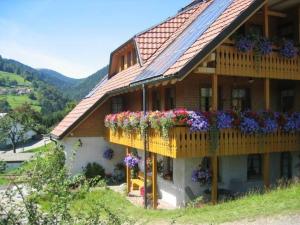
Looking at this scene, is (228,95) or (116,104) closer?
(228,95)

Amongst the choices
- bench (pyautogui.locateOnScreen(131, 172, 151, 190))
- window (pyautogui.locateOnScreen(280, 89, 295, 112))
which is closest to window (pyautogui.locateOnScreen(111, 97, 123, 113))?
bench (pyautogui.locateOnScreen(131, 172, 151, 190))

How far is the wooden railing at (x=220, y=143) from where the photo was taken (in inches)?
526

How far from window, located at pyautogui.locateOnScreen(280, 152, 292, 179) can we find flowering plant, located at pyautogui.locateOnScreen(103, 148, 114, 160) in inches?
384

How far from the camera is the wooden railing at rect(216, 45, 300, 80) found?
1431 centimetres

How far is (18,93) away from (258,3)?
13851 cm

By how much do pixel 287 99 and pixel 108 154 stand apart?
1044cm

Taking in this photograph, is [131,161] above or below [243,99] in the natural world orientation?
below

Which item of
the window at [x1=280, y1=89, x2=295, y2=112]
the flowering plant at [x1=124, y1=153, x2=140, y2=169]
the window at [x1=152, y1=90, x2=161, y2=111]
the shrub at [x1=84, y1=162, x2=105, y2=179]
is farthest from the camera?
the shrub at [x1=84, y1=162, x2=105, y2=179]

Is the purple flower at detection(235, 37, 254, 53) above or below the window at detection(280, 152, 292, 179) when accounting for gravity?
above

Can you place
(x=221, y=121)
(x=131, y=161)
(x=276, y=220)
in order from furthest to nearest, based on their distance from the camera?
(x=131, y=161)
(x=221, y=121)
(x=276, y=220)

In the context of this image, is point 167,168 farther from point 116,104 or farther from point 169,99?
point 116,104

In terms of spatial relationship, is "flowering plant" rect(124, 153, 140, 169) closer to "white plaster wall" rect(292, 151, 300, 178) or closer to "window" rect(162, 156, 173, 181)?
"window" rect(162, 156, 173, 181)

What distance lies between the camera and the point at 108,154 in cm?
2358

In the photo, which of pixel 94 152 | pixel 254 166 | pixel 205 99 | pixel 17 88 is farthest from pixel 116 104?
pixel 17 88
